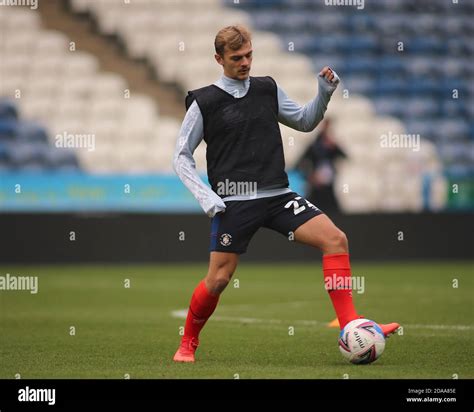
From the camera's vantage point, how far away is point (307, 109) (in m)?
7.61

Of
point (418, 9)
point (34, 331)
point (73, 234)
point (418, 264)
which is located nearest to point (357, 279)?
point (418, 264)

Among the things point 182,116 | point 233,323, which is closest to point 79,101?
point 182,116

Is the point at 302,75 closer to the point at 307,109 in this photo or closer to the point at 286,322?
the point at 286,322

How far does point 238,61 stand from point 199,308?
1.70 metres

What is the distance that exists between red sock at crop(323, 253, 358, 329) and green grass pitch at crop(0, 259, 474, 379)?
34 centimetres

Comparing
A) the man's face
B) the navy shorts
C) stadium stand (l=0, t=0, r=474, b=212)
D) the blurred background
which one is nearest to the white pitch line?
the navy shorts

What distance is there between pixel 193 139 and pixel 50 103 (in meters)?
14.3

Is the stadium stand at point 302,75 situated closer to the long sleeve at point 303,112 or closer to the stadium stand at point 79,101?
the stadium stand at point 79,101

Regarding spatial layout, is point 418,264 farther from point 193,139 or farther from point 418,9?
point 193,139

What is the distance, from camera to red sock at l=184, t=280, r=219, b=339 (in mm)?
7395

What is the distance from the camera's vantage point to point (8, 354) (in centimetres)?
791

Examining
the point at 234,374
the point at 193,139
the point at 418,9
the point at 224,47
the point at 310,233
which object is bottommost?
the point at 234,374

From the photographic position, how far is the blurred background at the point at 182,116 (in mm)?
18047

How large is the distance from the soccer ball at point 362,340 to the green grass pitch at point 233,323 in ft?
0.28
